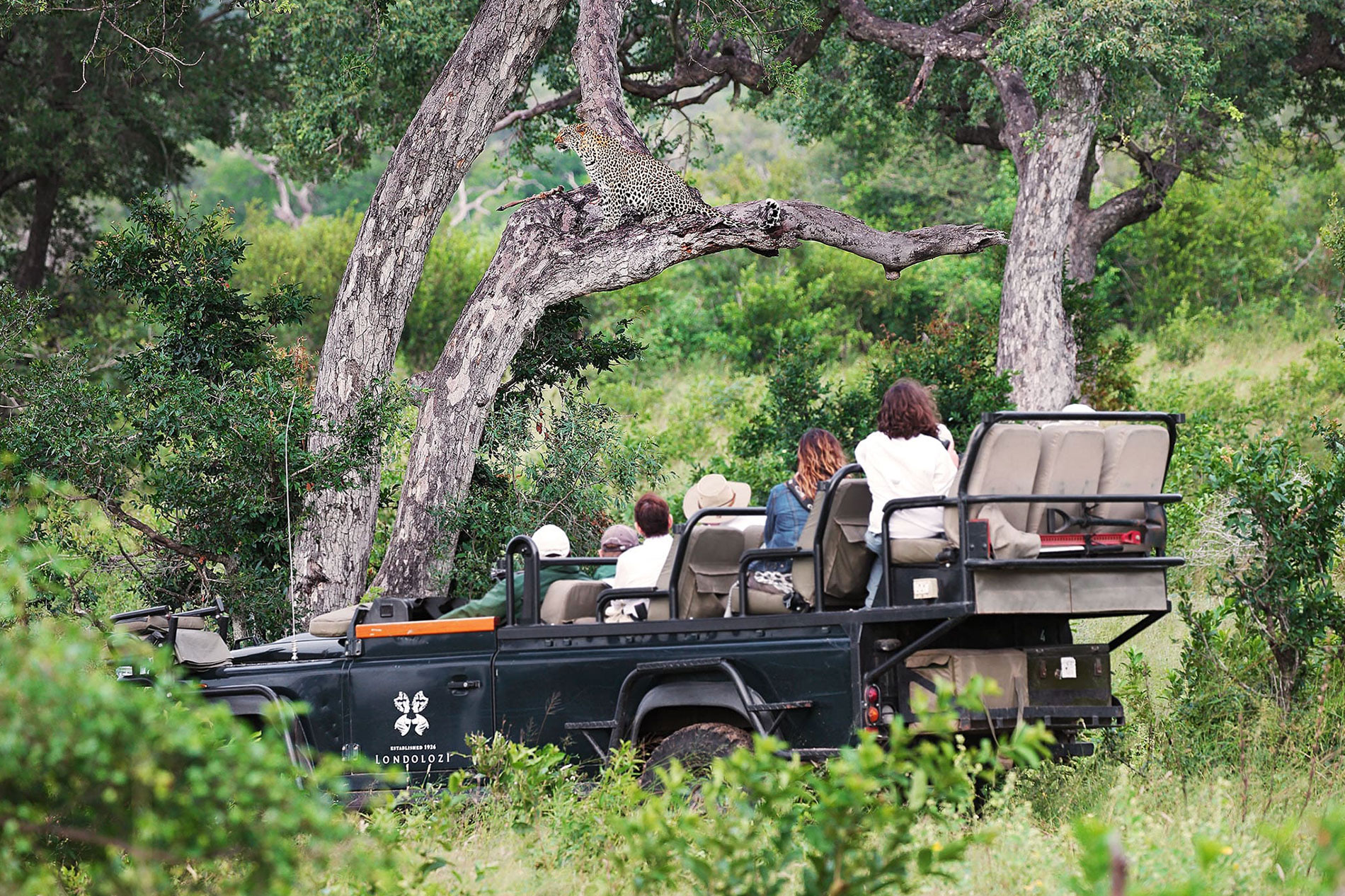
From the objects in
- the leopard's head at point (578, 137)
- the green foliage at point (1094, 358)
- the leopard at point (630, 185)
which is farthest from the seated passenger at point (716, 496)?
the green foliage at point (1094, 358)

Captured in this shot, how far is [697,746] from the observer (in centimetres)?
622

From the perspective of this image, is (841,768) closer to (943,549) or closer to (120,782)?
(120,782)

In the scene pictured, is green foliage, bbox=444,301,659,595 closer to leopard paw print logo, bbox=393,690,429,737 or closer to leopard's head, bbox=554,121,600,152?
leopard's head, bbox=554,121,600,152

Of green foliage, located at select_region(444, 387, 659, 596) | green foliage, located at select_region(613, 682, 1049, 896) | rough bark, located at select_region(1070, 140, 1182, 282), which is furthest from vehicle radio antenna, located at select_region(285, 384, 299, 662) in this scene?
rough bark, located at select_region(1070, 140, 1182, 282)

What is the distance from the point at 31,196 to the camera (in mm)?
20391

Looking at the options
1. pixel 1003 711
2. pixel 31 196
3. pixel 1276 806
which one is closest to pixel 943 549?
pixel 1003 711

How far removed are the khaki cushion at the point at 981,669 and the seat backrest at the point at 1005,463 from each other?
0.54m

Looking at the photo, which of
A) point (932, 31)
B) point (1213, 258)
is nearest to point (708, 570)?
point (932, 31)

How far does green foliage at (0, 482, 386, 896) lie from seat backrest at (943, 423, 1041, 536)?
3226 millimetres

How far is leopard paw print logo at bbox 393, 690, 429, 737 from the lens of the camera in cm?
664

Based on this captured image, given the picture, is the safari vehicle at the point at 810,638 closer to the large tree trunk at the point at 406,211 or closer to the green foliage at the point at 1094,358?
the large tree trunk at the point at 406,211

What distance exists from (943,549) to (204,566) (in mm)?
6873

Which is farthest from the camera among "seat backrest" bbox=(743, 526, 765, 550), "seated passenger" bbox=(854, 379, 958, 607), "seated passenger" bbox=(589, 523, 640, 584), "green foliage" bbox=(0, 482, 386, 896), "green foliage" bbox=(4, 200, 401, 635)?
"green foliage" bbox=(4, 200, 401, 635)

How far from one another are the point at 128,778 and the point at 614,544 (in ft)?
Answer: 15.8
